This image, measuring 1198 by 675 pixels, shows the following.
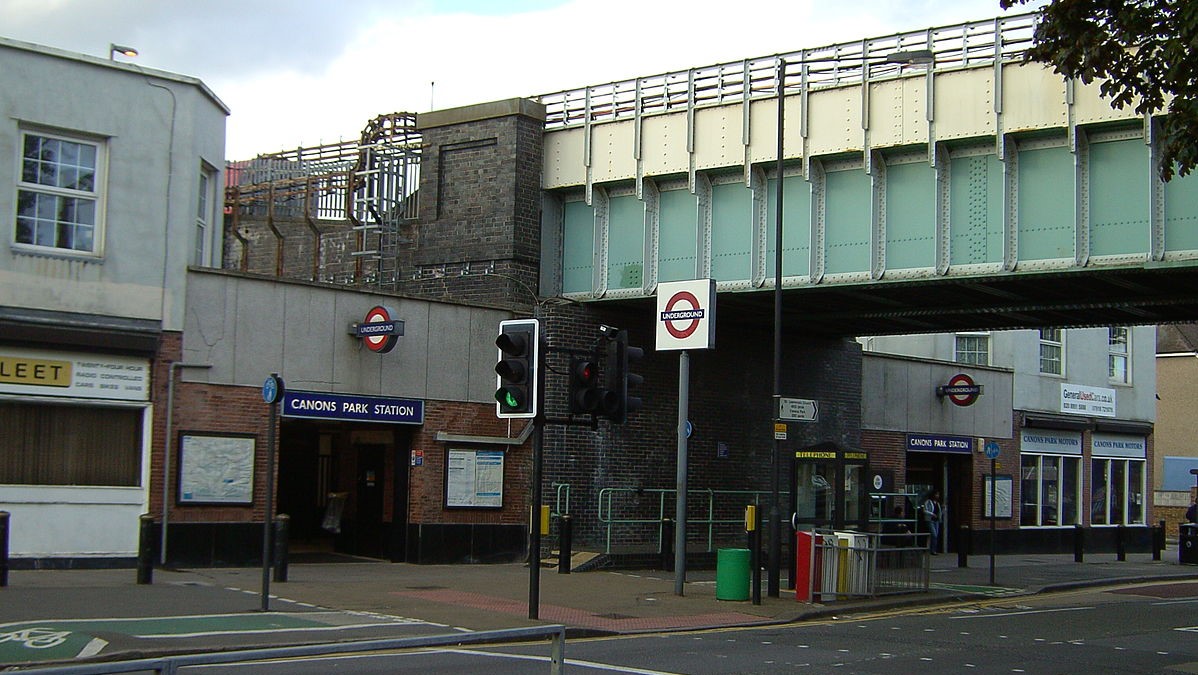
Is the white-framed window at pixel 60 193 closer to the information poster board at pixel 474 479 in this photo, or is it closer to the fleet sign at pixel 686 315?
the information poster board at pixel 474 479

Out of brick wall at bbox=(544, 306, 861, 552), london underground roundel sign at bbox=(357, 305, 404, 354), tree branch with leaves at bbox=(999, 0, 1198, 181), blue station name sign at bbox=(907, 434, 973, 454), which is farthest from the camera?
blue station name sign at bbox=(907, 434, 973, 454)

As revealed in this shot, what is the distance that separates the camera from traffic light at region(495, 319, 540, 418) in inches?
613

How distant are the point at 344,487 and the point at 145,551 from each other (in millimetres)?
8285

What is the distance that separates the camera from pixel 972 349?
3753 centimetres

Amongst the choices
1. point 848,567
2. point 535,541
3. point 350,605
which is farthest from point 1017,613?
point 350,605

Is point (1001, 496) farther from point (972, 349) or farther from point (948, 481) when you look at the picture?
point (972, 349)

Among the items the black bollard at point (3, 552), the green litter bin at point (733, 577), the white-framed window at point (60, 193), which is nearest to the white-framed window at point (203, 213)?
the white-framed window at point (60, 193)

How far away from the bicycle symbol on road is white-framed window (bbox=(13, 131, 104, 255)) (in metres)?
8.26

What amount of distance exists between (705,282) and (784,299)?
5979 mm

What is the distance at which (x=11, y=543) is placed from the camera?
62.6 feet

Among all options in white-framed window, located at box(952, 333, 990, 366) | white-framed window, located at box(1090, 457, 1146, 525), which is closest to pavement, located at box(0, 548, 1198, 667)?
white-framed window, located at box(952, 333, 990, 366)

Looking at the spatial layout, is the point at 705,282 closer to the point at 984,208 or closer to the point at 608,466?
the point at 984,208

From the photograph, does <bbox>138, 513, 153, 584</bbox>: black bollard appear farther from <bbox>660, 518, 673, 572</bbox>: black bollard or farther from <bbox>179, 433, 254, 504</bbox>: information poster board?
<bbox>660, 518, 673, 572</bbox>: black bollard

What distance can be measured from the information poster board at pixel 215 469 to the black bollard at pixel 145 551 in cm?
261
